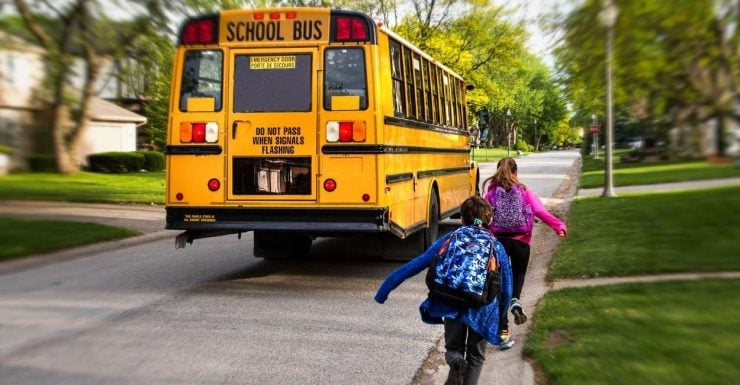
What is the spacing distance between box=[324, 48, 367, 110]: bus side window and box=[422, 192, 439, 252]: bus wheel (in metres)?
3.09

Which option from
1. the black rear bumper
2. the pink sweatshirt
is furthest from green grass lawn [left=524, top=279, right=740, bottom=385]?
the black rear bumper

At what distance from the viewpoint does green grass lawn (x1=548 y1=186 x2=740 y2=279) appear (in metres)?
9.61

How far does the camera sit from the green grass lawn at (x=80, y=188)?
22.2 meters

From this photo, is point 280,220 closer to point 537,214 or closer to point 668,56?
point 537,214

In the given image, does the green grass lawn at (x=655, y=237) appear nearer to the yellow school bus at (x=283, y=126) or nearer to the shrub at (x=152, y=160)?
the yellow school bus at (x=283, y=126)

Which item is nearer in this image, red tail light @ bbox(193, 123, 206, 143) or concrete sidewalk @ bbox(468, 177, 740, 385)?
concrete sidewalk @ bbox(468, 177, 740, 385)

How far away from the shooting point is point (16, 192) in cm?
2419

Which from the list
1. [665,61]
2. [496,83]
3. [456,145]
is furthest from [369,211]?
[496,83]

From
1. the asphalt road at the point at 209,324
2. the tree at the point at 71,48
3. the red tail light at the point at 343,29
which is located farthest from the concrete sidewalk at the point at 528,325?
the tree at the point at 71,48

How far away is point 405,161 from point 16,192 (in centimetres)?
1844

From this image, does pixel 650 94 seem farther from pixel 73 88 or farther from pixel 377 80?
pixel 73 88

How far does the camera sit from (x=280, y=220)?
28.9ft

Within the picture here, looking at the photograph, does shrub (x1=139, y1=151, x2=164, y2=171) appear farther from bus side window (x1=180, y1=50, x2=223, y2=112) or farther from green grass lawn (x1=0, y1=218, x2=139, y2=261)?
bus side window (x1=180, y1=50, x2=223, y2=112)

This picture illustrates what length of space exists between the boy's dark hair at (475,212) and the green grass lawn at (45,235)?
911cm
